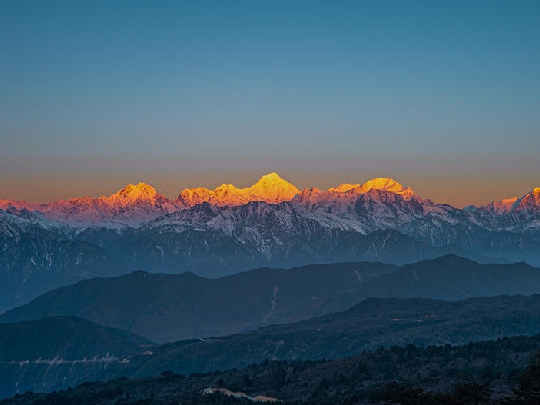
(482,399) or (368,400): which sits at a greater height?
(482,399)

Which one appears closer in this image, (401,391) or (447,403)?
(447,403)

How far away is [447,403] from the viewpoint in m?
138

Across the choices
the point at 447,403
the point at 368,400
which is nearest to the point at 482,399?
the point at 447,403

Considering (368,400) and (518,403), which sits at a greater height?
(518,403)

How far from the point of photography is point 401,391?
151500mm

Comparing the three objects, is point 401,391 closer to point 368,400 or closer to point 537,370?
point 537,370

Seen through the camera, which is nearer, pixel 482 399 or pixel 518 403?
pixel 518 403

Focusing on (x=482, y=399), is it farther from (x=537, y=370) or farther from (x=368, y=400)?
(x=368, y=400)

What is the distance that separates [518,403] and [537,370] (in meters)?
10.2

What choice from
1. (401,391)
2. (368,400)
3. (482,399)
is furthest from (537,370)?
(368,400)

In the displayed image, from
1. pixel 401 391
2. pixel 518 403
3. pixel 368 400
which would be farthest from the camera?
pixel 368 400

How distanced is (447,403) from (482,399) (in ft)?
20.5

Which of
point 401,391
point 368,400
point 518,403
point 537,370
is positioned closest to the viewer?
point 518,403

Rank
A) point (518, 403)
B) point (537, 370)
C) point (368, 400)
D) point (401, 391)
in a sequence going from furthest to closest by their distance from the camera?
point (368, 400), point (401, 391), point (537, 370), point (518, 403)
